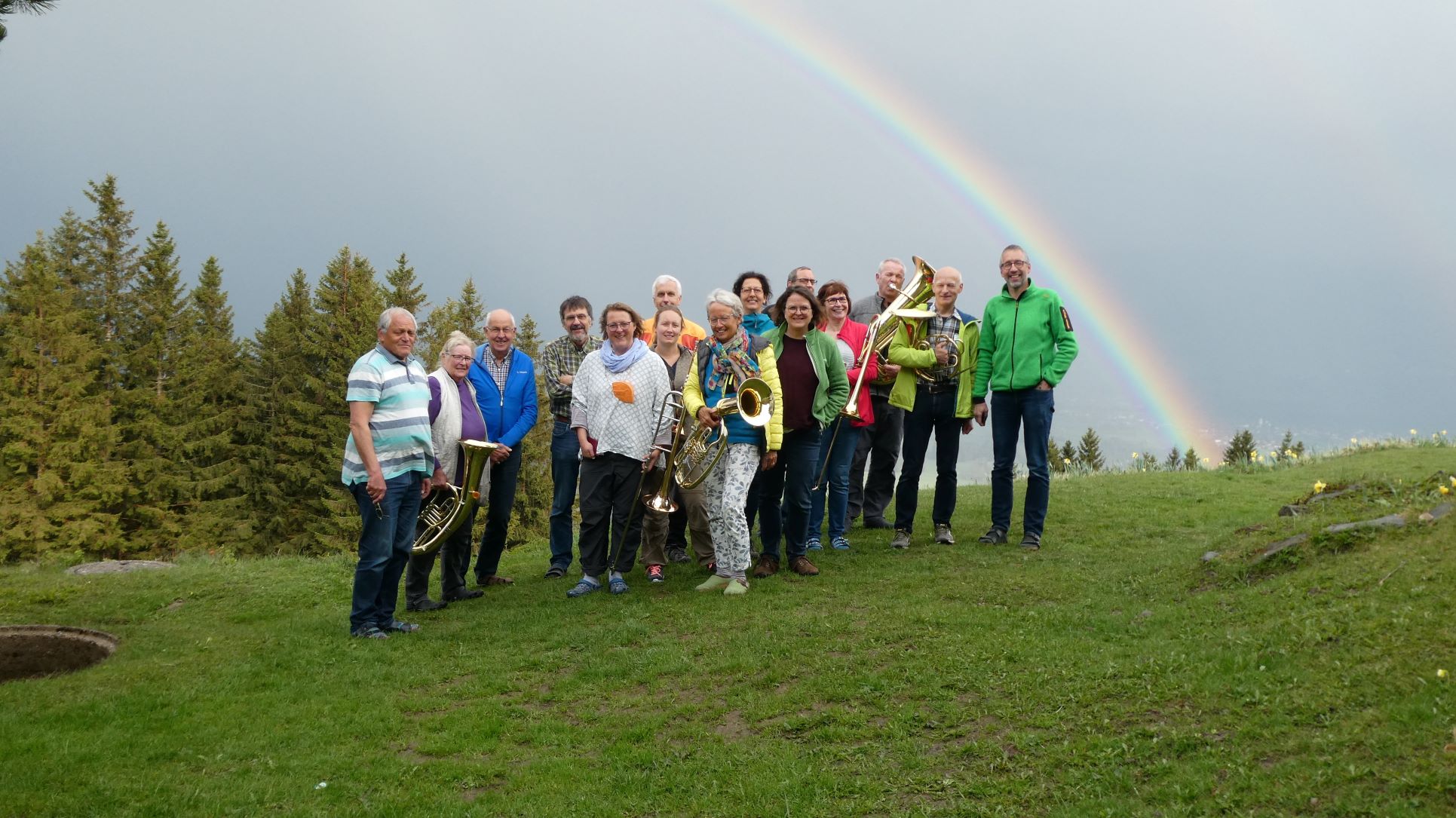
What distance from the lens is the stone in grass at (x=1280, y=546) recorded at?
5652mm

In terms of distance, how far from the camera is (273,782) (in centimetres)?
426

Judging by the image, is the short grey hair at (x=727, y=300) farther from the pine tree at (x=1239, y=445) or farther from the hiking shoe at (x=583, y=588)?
the pine tree at (x=1239, y=445)

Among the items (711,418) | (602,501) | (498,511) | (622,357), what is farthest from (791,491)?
(498,511)

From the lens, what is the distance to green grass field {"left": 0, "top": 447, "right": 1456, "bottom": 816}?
11.5ft

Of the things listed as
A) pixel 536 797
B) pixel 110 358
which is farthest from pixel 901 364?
pixel 110 358

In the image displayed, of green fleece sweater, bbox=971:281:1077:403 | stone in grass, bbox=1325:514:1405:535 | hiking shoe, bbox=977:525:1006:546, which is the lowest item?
hiking shoe, bbox=977:525:1006:546

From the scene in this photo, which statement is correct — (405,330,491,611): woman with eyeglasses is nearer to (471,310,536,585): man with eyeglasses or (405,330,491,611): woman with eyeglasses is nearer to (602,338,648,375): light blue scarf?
(471,310,536,585): man with eyeglasses

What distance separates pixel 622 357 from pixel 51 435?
3307cm

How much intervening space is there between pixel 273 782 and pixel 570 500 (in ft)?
14.8

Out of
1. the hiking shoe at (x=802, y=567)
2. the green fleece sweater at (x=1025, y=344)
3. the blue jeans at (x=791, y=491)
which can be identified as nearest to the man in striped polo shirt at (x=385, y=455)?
the blue jeans at (x=791, y=491)

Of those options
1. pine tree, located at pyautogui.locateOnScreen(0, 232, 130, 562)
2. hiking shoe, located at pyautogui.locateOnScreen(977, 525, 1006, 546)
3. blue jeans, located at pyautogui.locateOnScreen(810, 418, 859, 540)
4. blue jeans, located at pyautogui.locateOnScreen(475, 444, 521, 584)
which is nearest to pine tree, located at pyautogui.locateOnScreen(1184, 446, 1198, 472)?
hiking shoe, located at pyautogui.locateOnScreen(977, 525, 1006, 546)

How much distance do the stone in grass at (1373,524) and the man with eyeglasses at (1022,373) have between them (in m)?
2.58

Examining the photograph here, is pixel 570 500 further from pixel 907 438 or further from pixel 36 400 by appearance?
pixel 36 400

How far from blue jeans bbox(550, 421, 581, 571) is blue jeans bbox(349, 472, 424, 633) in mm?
1790
